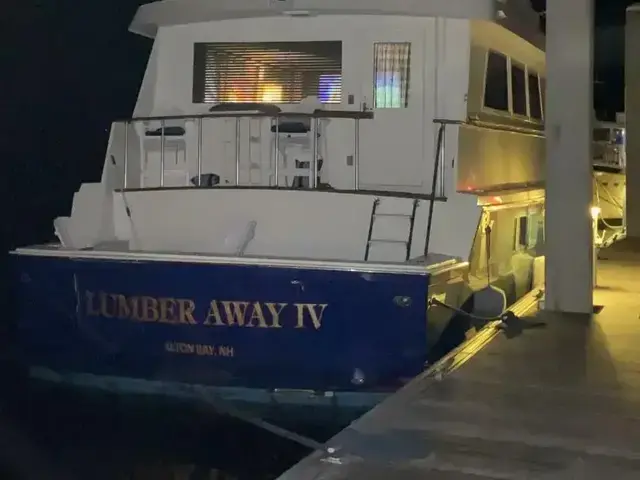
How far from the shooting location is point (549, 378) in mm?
4047

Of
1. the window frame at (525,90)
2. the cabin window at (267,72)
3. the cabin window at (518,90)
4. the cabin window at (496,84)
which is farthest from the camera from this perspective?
the cabin window at (518,90)

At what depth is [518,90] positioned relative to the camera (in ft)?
24.7

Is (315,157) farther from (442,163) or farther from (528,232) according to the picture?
(528,232)

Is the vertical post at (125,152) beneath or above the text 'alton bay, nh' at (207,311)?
above

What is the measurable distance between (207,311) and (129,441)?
0.86 m

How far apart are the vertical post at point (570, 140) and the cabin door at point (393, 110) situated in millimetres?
890

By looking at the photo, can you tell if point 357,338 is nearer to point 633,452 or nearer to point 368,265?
point 368,265

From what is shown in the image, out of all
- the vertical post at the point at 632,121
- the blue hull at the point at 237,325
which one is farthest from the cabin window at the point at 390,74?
the vertical post at the point at 632,121

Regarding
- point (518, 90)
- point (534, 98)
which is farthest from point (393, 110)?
point (534, 98)

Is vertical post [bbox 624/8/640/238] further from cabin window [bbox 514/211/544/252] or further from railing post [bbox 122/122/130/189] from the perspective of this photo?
railing post [bbox 122/122/130/189]

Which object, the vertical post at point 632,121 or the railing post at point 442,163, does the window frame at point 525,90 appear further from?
the vertical post at point 632,121

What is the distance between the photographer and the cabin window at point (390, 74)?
6.06 meters

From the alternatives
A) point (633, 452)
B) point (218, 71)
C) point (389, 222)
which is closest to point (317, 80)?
point (218, 71)

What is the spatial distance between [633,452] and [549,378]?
3.32 ft
